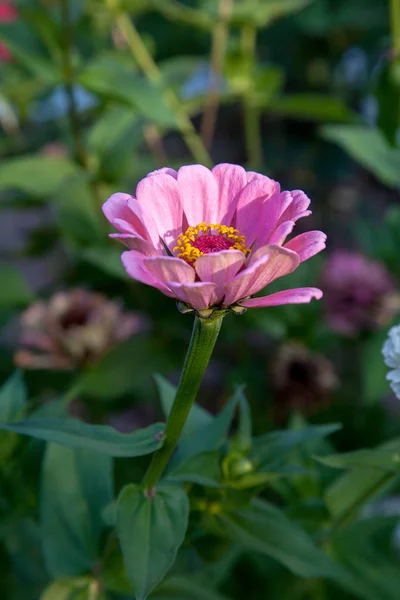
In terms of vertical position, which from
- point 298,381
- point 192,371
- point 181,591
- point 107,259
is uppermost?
point 192,371

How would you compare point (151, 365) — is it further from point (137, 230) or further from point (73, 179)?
point (137, 230)

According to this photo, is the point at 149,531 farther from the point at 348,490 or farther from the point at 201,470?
the point at 348,490

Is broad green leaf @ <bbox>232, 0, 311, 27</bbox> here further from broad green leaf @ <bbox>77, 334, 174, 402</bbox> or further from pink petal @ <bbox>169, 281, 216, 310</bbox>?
pink petal @ <bbox>169, 281, 216, 310</bbox>

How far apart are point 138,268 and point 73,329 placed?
57 cm

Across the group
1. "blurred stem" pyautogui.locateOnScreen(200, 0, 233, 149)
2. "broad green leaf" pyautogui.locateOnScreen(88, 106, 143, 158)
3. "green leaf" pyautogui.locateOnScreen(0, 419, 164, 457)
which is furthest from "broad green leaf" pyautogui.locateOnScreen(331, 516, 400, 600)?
"blurred stem" pyautogui.locateOnScreen(200, 0, 233, 149)

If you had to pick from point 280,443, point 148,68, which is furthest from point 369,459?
point 148,68

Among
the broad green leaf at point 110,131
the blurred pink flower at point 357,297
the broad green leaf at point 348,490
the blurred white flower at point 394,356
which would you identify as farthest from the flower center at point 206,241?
the blurred pink flower at point 357,297

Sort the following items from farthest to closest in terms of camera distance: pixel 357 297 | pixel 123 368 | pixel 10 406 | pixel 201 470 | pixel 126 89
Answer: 1. pixel 357 297
2. pixel 123 368
3. pixel 126 89
4. pixel 10 406
5. pixel 201 470

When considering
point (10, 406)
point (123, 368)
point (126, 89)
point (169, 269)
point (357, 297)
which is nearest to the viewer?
point (169, 269)

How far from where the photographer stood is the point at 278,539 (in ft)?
1.47

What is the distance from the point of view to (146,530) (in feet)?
1.28

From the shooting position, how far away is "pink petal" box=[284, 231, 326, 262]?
1.14 feet

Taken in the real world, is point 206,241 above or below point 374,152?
above

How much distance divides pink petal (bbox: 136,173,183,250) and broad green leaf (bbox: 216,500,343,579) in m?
0.17
